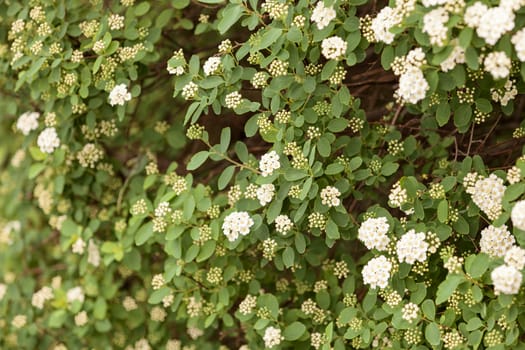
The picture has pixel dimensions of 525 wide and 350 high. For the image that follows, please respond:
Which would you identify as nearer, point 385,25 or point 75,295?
point 385,25

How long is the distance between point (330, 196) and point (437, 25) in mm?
533

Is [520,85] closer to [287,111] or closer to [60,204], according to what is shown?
[287,111]

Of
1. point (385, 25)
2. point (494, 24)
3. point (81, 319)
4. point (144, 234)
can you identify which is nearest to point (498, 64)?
point (494, 24)

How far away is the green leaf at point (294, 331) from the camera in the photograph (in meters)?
2.06

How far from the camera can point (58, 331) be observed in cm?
273

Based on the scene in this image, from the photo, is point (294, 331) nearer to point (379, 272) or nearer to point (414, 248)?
point (379, 272)

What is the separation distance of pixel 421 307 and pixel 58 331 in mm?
1510

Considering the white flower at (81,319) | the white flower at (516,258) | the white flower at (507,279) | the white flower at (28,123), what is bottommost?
the white flower at (81,319)

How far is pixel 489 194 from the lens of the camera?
172 cm

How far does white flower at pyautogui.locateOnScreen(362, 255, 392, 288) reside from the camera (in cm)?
177

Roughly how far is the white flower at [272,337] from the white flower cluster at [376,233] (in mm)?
442

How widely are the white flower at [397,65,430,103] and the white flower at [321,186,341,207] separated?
0.34 m

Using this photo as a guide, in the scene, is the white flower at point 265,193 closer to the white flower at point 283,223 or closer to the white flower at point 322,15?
the white flower at point 283,223

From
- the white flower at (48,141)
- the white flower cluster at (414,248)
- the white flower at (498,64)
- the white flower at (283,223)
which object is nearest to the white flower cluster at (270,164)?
the white flower at (283,223)
